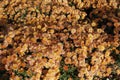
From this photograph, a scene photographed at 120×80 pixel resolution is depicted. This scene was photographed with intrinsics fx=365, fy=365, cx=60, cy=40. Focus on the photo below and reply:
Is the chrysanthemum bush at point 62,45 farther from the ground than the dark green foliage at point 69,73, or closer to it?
farther from the ground

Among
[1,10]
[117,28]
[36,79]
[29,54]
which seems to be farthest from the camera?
[1,10]

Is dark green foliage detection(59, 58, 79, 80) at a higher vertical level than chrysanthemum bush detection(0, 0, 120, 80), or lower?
lower

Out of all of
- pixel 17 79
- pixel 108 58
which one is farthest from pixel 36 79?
pixel 108 58

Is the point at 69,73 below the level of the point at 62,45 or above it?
below

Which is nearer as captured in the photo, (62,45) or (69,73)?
(69,73)

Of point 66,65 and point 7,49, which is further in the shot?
point 7,49

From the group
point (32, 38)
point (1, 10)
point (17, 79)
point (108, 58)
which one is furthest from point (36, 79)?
point (1, 10)

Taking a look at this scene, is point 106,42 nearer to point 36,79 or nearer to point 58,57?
point 58,57

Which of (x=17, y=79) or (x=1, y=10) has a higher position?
(x=1, y=10)

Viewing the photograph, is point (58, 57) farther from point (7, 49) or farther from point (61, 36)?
point (7, 49)

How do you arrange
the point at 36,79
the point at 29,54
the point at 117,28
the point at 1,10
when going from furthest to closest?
1. the point at 1,10
2. the point at 117,28
3. the point at 29,54
4. the point at 36,79
